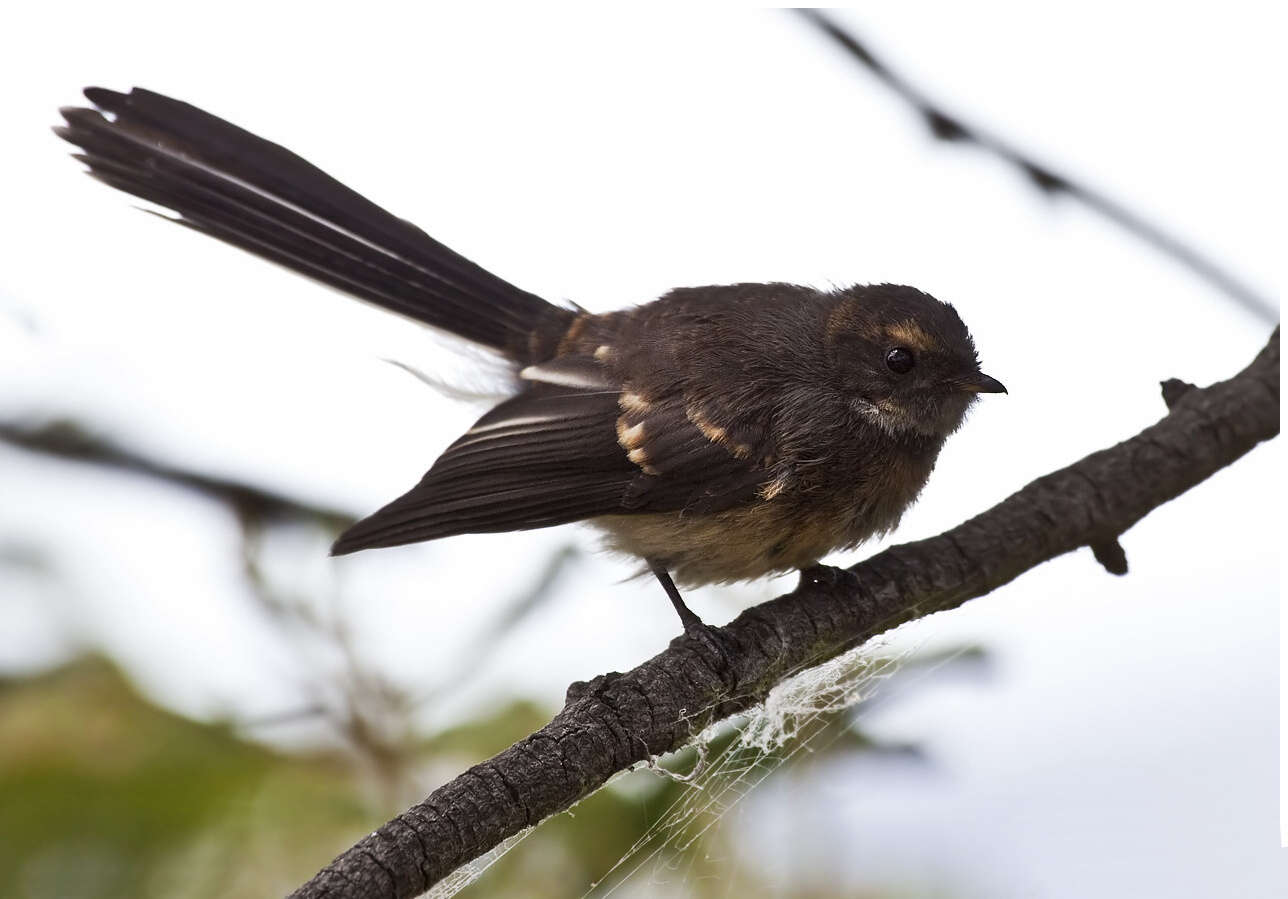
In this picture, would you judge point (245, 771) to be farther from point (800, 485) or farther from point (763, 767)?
point (800, 485)

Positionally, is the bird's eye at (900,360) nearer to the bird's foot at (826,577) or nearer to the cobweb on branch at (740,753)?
the bird's foot at (826,577)

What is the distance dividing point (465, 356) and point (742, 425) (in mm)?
730

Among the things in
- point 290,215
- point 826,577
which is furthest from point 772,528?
point 290,215

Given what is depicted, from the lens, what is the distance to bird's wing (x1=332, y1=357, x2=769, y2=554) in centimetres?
219

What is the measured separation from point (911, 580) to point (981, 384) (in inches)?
15.3

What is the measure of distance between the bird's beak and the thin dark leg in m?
0.67

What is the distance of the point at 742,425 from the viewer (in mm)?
2291

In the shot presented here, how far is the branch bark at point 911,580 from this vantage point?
1.75 metres

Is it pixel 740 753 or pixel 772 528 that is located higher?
pixel 772 528

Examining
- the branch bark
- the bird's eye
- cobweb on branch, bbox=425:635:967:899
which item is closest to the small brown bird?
the bird's eye

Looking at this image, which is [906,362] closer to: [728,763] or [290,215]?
[728,763]

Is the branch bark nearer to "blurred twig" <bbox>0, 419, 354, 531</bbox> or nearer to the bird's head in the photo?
the bird's head

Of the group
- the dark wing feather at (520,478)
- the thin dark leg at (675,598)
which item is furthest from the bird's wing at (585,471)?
the thin dark leg at (675,598)

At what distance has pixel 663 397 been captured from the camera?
234cm
